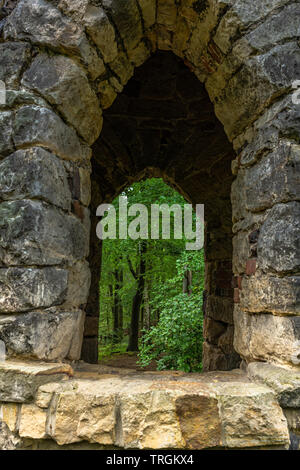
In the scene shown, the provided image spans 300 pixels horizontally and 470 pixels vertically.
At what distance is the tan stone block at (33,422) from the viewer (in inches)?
45.2

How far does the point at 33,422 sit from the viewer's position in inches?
45.7

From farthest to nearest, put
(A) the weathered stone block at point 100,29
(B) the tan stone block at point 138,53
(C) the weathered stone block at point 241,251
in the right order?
1. (B) the tan stone block at point 138,53
2. (C) the weathered stone block at point 241,251
3. (A) the weathered stone block at point 100,29

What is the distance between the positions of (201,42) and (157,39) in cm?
37

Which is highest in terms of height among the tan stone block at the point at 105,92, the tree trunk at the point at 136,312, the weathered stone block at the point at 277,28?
the weathered stone block at the point at 277,28

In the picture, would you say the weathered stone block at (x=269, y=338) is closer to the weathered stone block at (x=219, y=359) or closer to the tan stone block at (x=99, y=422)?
the tan stone block at (x=99, y=422)

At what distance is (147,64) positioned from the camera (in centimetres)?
317

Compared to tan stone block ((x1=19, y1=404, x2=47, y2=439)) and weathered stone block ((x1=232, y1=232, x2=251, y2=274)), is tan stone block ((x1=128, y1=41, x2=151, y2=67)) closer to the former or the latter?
weathered stone block ((x1=232, y1=232, x2=251, y2=274))

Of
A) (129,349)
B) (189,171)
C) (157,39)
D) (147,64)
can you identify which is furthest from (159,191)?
(157,39)

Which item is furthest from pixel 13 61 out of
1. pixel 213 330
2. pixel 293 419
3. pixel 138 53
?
pixel 213 330

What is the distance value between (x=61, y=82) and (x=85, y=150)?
1.27 ft

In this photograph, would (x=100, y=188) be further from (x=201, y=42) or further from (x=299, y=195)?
(x=299, y=195)

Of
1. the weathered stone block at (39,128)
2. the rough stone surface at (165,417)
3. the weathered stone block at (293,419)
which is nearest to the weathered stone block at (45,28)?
the weathered stone block at (39,128)

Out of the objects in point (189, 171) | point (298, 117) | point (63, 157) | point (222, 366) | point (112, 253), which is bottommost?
point (222, 366)

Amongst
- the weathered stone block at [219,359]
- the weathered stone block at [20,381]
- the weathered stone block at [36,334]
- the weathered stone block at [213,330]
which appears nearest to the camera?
the weathered stone block at [20,381]
